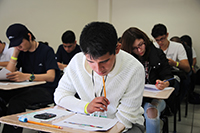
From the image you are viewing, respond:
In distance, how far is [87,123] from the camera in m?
0.96

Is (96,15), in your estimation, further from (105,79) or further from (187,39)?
(105,79)

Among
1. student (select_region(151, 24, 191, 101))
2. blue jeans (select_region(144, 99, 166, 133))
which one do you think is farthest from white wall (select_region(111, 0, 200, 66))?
blue jeans (select_region(144, 99, 166, 133))

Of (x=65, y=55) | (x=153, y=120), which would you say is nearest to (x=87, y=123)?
(x=153, y=120)

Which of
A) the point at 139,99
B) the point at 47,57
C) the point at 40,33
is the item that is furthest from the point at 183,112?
→ the point at 40,33

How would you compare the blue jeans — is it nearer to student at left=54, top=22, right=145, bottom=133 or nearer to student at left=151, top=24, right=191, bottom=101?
student at left=54, top=22, right=145, bottom=133

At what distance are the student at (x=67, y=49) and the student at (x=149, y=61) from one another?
1780 millimetres

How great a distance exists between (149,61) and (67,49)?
2.05m

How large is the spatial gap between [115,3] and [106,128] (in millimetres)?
6406

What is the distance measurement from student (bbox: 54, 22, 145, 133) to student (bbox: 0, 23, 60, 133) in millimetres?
916

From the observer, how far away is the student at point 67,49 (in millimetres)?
3816

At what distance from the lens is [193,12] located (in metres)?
5.88

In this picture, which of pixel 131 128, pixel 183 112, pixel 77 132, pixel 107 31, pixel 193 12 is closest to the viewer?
pixel 77 132

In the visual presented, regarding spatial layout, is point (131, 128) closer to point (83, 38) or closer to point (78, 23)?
point (83, 38)

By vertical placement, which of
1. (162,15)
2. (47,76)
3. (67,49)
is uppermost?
(162,15)
